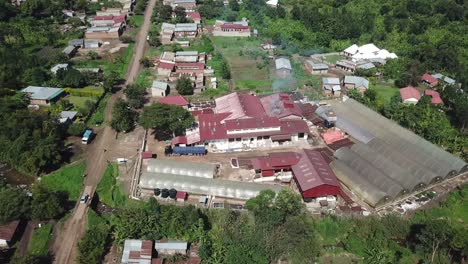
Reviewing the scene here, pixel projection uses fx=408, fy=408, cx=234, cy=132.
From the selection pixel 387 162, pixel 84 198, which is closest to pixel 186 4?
pixel 84 198

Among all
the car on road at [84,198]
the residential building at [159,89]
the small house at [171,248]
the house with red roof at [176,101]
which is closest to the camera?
the small house at [171,248]

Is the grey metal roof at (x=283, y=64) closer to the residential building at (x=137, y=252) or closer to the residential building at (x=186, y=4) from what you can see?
the residential building at (x=186, y=4)

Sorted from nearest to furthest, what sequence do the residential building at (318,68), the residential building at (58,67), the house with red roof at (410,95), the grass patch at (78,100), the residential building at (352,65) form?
the grass patch at (78,100) < the house with red roof at (410,95) < the residential building at (58,67) < the residential building at (318,68) < the residential building at (352,65)

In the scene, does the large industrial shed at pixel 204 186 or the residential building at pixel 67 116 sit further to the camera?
the residential building at pixel 67 116

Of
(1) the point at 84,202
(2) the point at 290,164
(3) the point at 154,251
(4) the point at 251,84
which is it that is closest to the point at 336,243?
(2) the point at 290,164

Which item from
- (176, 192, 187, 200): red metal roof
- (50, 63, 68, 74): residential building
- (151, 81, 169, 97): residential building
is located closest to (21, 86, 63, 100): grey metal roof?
(50, 63, 68, 74): residential building

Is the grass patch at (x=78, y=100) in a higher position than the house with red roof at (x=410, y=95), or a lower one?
lower

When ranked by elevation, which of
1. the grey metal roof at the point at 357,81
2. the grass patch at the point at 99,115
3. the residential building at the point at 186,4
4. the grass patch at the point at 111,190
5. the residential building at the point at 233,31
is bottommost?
the grass patch at the point at 111,190

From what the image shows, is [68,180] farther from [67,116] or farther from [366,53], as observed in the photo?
[366,53]

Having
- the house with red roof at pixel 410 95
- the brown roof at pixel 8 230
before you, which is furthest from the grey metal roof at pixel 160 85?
the house with red roof at pixel 410 95
